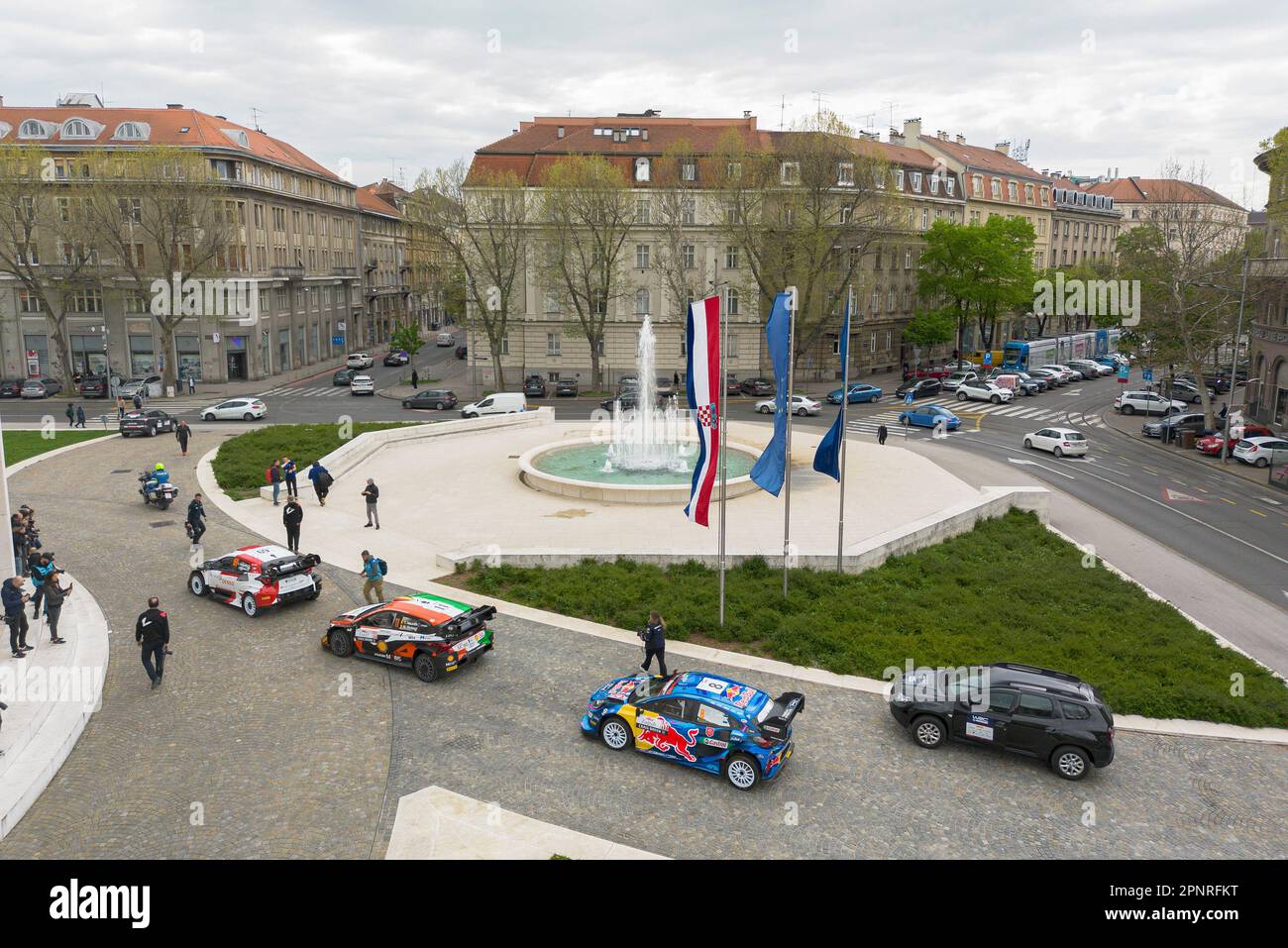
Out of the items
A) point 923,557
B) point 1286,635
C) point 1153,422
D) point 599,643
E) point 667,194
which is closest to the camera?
point 599,643

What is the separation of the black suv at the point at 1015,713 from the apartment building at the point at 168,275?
201 feet

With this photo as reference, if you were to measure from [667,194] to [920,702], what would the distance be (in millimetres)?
52236

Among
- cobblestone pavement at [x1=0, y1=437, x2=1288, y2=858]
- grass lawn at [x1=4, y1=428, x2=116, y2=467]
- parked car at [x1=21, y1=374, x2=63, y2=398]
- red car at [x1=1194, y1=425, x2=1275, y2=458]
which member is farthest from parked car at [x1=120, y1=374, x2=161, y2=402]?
red car at [x1=1194, y1=425, x2=1275, y2=458]

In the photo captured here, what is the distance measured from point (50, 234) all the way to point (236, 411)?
2452cm

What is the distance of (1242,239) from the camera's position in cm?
6306

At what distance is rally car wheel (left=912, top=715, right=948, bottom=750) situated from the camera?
14.8m

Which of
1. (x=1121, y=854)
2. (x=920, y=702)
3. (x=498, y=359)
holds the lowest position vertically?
(x=1121, y=854)

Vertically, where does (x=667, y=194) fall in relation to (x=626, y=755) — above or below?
above

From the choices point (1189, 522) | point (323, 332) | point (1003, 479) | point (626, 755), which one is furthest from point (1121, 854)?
point (323, 332)

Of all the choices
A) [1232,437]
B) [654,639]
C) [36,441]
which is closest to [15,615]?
[654,639]

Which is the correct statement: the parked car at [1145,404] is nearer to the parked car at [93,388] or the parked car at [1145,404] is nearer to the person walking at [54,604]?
the person walking at [54,604]

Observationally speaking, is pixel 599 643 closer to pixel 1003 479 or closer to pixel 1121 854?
pixel 1121 854

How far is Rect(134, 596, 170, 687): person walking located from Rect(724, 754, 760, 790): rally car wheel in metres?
10.6

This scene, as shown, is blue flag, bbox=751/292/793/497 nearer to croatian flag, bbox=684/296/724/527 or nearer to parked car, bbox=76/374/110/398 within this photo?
croatian flag, bbox=684/296/724/527
